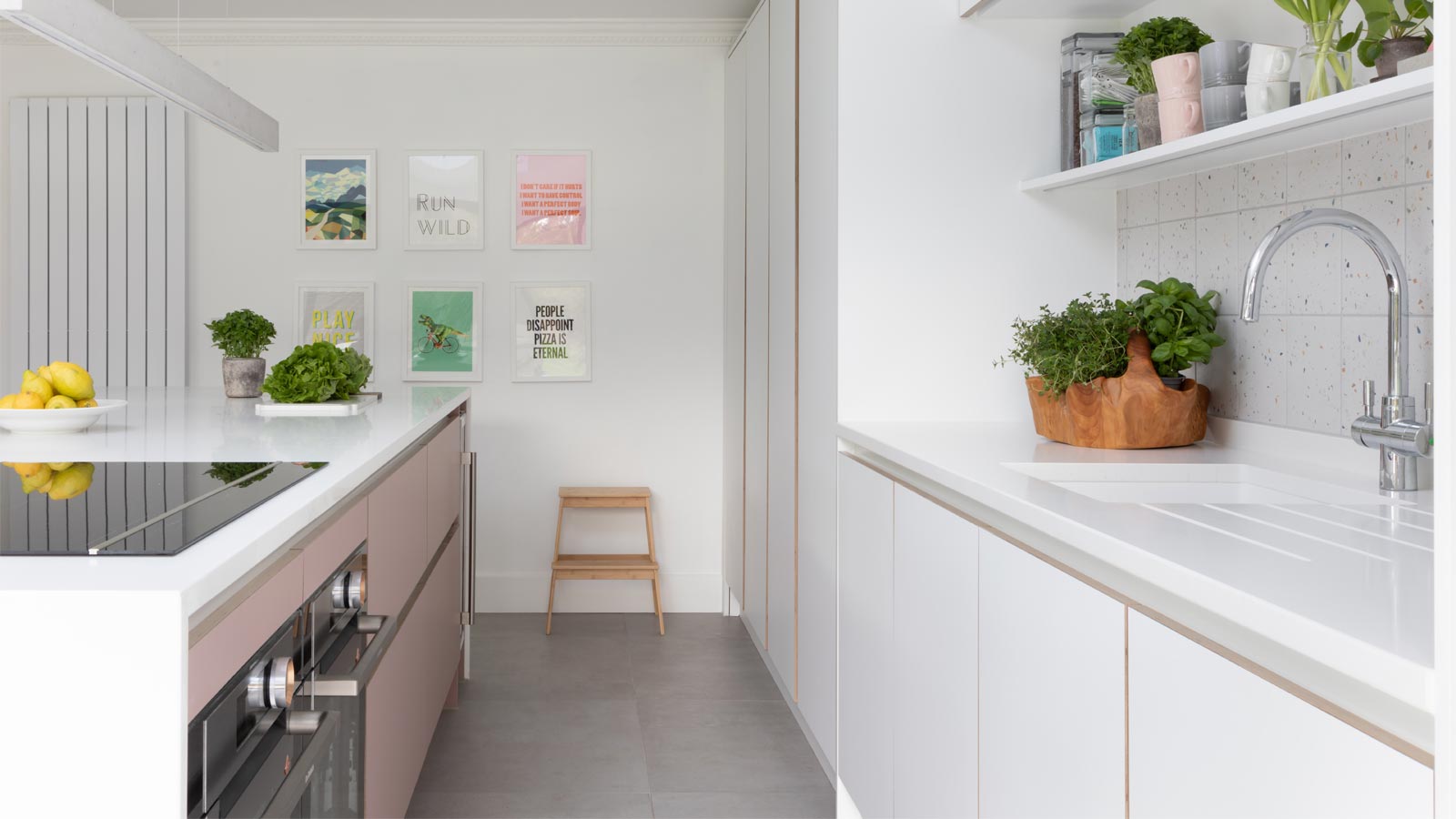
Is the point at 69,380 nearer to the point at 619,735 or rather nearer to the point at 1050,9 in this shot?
the point at 619,735

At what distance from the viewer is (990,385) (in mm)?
2514

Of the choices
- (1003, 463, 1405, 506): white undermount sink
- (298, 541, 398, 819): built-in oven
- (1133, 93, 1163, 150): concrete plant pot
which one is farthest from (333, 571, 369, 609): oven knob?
(1133, 93, 1163, 150): concrete plant pot

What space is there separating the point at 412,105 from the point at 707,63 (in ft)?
4.12

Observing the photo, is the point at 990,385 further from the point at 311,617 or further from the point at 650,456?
the point at 650,456

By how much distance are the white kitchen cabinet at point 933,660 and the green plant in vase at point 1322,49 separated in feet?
2.59

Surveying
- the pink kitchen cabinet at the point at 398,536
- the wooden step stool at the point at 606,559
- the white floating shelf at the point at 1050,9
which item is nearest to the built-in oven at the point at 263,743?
the pink kitchen cabinet at the point at 398,536

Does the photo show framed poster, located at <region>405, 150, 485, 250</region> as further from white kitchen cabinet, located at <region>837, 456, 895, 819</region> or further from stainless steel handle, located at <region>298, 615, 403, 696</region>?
stainless steel handle, located at <region>298, 615, 403, 696</region>

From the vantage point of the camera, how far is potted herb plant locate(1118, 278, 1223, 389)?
2.02m

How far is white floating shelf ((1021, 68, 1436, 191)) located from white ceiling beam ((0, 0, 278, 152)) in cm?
183

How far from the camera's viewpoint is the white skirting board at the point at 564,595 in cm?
475

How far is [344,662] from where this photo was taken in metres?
1.58

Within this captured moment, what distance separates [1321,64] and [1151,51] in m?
0.53

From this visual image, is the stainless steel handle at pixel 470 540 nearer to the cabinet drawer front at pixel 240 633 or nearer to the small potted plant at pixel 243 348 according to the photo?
the small potted plant at pixel 243 348
